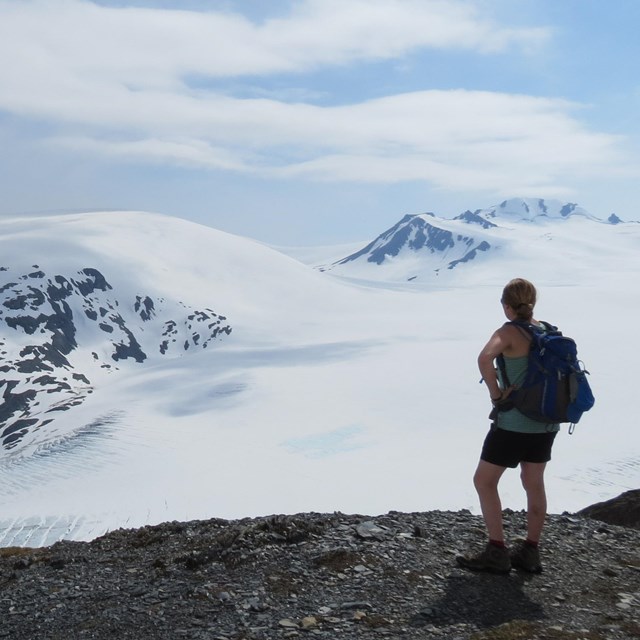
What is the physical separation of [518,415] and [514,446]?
31 cm

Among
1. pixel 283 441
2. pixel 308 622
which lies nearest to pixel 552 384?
pixel 308 622

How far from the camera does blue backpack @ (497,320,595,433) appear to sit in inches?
281

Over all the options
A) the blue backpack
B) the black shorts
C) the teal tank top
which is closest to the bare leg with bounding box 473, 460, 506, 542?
the black shorts

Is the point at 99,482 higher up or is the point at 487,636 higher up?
the point at 487,636

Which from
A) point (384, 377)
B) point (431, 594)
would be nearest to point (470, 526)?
point (431, 594)

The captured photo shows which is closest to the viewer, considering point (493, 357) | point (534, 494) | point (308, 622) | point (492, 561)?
point (308, 622)

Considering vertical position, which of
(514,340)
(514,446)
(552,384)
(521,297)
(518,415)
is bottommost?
(514,446)

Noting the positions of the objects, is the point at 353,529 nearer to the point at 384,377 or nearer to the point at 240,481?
the point at 240,481

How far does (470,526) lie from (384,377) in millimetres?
139454

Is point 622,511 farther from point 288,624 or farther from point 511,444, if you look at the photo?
point 288,624

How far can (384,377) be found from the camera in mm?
148250

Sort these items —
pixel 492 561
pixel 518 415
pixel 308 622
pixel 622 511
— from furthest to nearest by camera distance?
pixel 622 511
pixel 492 561
pixel 518 415
pixel 308 622

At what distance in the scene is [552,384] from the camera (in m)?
7.14

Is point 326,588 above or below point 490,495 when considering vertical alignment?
below
